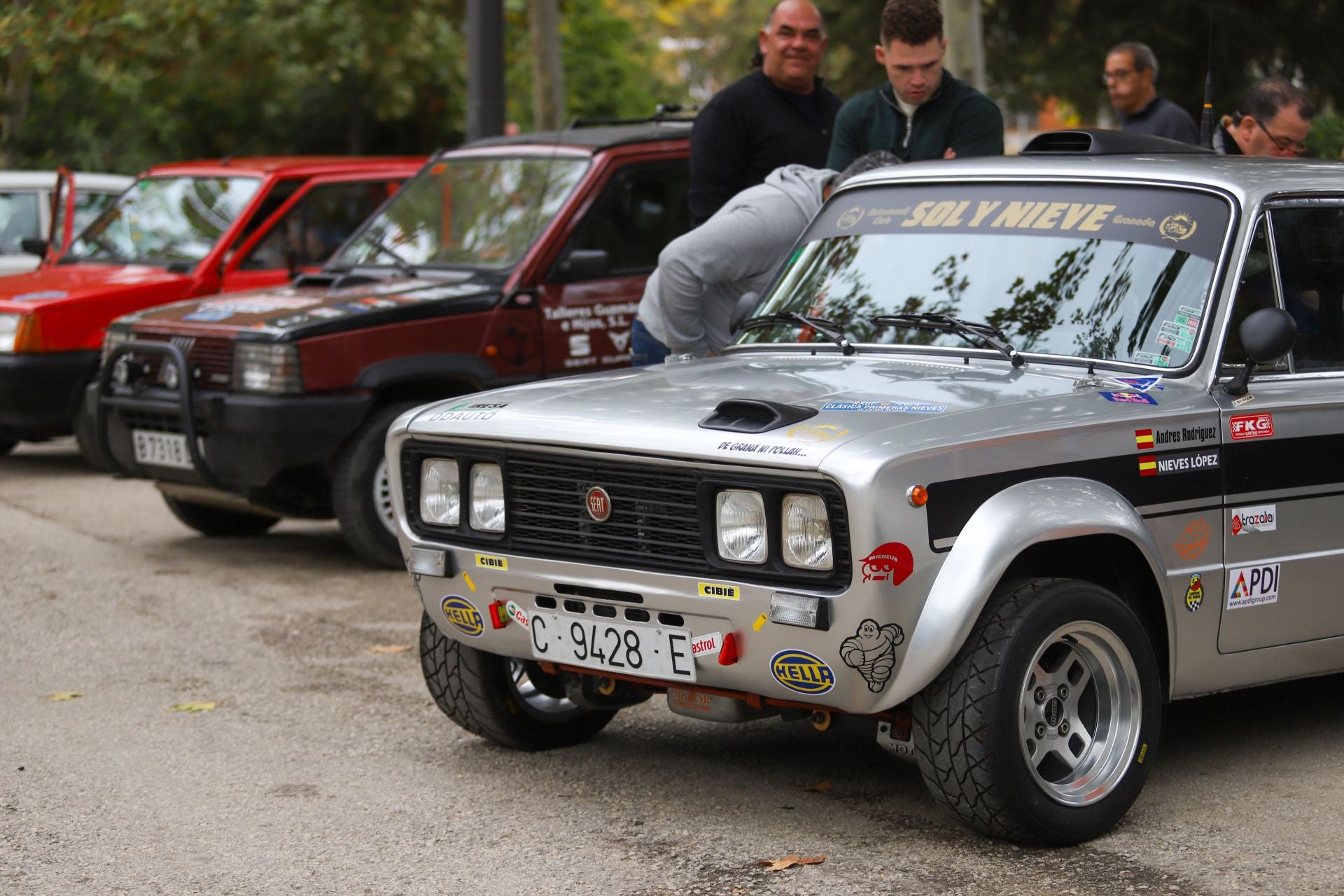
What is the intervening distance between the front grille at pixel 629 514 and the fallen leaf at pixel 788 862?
718mm

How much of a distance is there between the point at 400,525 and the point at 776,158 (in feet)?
10.6

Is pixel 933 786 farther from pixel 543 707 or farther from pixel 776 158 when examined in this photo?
pixel 776 158

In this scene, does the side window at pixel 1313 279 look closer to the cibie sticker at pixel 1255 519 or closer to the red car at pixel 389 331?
the cibie sticker at pixel 1255 519

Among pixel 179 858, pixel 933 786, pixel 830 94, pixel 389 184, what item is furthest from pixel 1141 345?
pixel 389 184

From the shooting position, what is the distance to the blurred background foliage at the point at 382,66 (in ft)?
51.6

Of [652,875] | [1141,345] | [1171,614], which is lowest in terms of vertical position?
[652,875]

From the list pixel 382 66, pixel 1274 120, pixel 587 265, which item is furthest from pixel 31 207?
pixel 1274 120

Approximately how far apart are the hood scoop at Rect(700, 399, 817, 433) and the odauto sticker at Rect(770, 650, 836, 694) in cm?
55

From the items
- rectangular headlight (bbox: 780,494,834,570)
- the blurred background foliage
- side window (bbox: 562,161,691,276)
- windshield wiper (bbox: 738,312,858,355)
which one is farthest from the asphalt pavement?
the blurred background foliage

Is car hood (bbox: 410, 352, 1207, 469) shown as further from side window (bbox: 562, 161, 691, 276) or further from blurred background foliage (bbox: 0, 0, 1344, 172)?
blurred background foliage (bbox: 0, 0, 1344, 172)

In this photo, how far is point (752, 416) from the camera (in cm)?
443

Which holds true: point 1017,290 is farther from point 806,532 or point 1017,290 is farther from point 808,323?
point 806,532

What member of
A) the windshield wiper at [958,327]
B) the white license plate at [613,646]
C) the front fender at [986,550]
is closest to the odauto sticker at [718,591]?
the white license plate at [613,646]

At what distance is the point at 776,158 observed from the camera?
7.75 m
